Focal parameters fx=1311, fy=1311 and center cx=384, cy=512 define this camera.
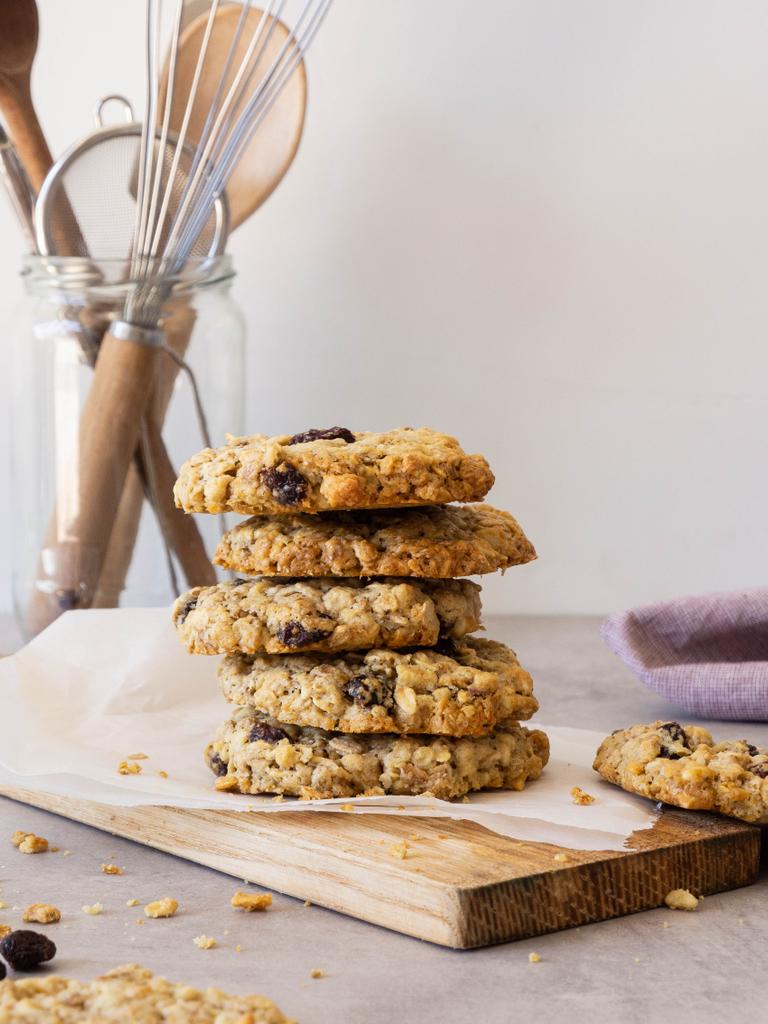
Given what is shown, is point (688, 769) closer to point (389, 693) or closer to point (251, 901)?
point (389, 693)

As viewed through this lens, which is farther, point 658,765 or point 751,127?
point 751,127

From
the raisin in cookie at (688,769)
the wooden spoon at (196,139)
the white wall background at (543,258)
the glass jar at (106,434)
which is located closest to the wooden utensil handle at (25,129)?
the glass jar at (106,434)

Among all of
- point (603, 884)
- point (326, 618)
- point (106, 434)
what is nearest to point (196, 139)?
point (106, 434)

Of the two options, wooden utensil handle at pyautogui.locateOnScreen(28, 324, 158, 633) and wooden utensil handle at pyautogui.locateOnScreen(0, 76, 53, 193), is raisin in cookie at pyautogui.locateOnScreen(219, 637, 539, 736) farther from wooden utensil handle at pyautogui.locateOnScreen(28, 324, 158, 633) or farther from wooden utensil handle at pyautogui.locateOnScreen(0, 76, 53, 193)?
wooden utensil handle at pyautogui.locateOnScreen(0, 76, 53, 193)

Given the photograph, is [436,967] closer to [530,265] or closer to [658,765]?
[658,765]

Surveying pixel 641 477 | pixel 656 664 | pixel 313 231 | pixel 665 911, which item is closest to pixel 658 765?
pixel 665 911

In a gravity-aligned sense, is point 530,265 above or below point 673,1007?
above
